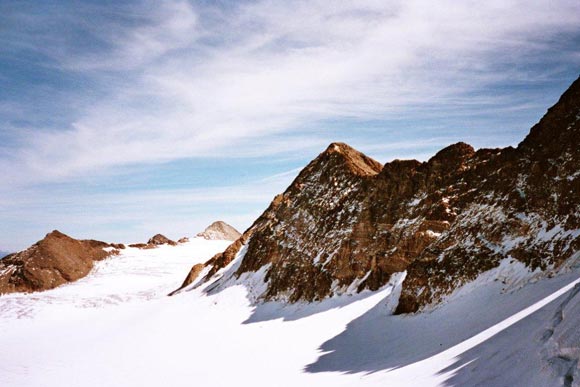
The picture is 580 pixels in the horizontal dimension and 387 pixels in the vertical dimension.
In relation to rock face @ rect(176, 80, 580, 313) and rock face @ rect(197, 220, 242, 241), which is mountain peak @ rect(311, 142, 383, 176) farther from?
rock face @ rect(197, 220, 242, 241)

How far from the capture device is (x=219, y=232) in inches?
4033

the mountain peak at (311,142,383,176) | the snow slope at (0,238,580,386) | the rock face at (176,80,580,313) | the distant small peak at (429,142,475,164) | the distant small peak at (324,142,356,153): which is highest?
the distant small peak at (324,142,356,153)

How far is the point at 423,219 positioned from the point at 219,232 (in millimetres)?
80355

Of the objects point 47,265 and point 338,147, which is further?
point 47,265

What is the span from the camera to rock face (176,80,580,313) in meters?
16.9

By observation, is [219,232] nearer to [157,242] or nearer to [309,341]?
[157,242]

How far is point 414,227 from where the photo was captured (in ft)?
88.4

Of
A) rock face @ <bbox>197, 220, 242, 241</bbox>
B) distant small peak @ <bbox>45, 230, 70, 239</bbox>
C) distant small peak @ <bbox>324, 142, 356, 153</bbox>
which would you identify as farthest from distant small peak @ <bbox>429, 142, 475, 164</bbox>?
rock face @ <bbox>197, 220, 242, 241</bbox>

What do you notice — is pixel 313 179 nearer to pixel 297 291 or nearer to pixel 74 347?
pixel 297 291

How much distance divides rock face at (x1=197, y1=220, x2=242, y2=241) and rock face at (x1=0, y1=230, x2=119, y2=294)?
32.4 m

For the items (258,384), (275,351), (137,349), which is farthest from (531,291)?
(137,349)

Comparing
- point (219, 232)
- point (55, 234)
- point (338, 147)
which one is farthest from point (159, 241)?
point (338, 147)

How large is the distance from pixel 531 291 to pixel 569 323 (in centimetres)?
619

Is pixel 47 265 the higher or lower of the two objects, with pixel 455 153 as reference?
lower
